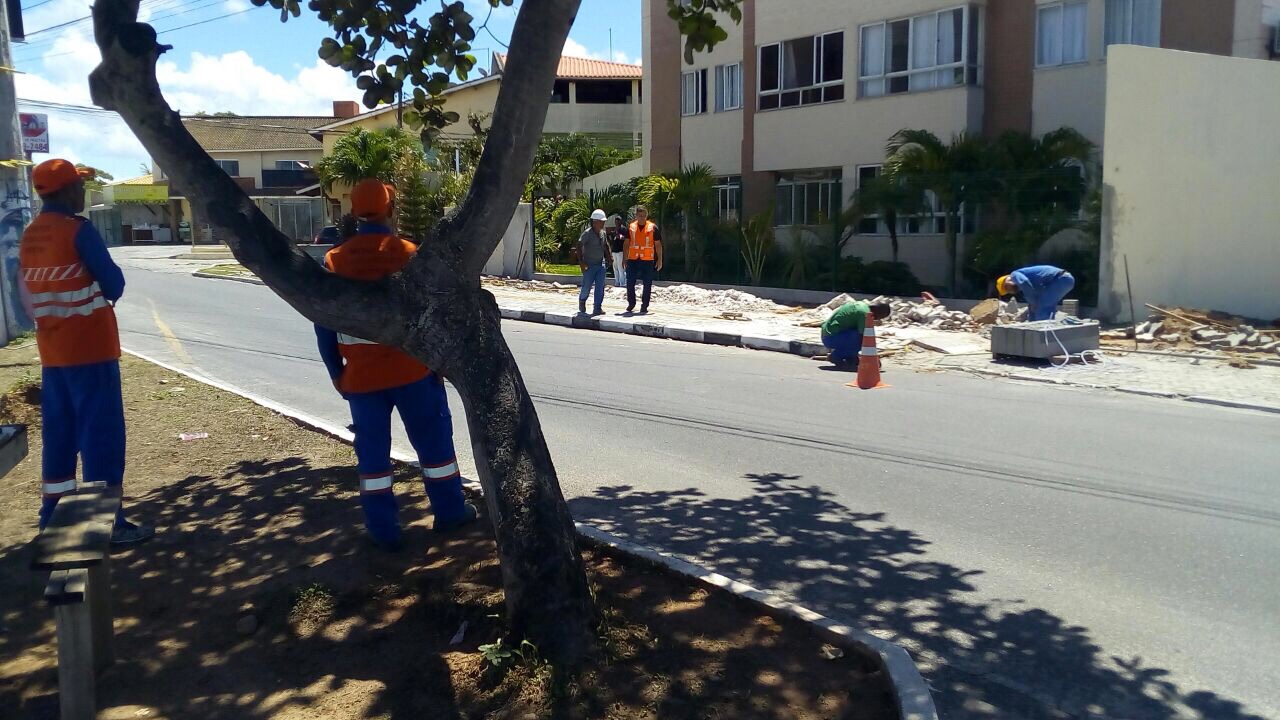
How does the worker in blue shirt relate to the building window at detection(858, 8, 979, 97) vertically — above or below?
below

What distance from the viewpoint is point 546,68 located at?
15.0 feet

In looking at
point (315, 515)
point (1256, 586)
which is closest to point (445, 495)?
point (315, 515)

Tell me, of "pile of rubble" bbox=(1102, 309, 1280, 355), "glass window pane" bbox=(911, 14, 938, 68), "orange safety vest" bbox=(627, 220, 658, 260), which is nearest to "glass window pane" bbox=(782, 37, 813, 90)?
"glass window pane" bbox=(911, 14, 938, 68)

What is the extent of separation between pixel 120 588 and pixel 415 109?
12.5 feet

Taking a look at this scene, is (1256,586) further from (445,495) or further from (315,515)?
(315,515)

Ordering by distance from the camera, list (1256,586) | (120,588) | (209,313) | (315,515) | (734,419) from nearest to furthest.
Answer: (120,588), (1256,586), (315,515), (734,419), (209,313)

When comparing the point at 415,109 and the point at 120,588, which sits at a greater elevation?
the point at 415,109

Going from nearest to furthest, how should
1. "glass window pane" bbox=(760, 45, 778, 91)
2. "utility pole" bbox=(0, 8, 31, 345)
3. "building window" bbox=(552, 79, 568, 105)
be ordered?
"utility pole" bbox=(0, 8, 31, 345) → "glass window pane" bbox=(760, 45, 778, 91) → "building window" bbox=(552, 79, 568, 105)

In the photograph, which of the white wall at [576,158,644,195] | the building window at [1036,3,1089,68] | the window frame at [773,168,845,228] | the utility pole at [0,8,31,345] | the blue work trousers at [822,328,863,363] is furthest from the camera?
the white wall at [576,158,644,195]

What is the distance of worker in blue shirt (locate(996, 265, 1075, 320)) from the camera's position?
43.7 ft

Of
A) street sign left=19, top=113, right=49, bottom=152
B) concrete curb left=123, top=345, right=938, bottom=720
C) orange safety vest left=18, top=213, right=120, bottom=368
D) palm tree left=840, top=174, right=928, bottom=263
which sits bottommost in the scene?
concrete curb left=123, top=345, right=938, bottom=720

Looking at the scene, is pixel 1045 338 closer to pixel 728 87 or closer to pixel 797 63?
pixel 797 63

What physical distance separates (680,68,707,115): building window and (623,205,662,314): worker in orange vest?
37.8 feet

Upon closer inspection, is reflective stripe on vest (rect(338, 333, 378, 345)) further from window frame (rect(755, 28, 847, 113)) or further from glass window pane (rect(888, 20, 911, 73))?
window frame (rect(755, 28, 847, 113))
